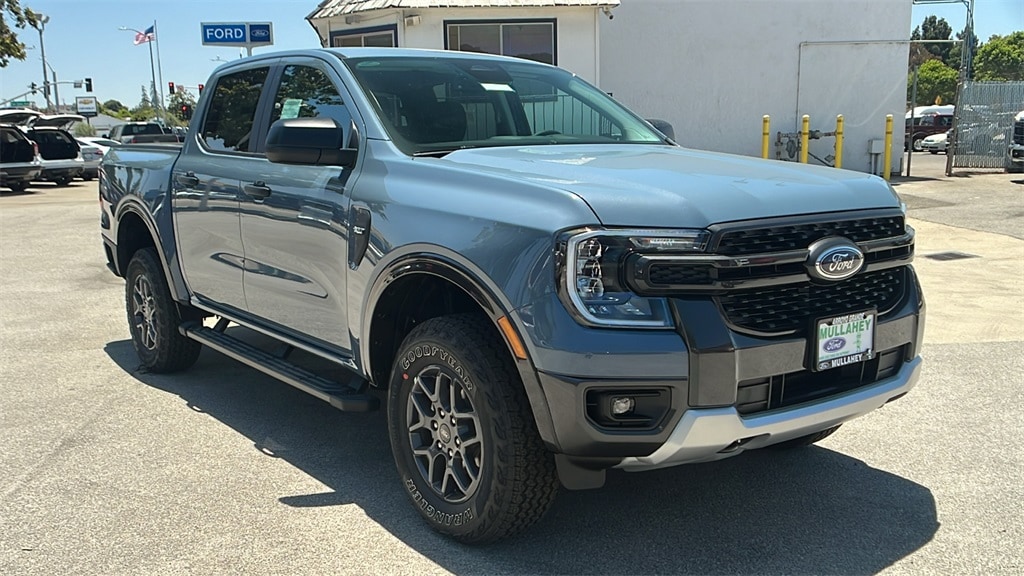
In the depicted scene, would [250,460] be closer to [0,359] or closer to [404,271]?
[404,271]

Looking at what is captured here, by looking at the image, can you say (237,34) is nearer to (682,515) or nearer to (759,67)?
(759,67)

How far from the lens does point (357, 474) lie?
14.0 ft

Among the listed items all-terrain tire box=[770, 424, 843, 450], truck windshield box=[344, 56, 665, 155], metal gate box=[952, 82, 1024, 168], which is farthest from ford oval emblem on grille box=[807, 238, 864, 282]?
metal gate box=[952, 82, 1024, 168]

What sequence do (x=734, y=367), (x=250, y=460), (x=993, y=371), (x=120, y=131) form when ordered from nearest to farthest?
(x=734, y=367)
(x=250, y=460)
(x=993, y=371)
(x=120, y=131)

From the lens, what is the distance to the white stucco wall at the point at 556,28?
15.2 metres

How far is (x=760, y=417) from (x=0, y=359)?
5.60m

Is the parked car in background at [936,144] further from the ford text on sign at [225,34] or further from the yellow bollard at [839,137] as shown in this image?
the ford text on sign at [225,34]

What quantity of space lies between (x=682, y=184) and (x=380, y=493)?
1.95 metres

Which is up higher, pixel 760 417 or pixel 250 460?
pixel 760 417

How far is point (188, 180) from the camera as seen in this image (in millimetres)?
5223

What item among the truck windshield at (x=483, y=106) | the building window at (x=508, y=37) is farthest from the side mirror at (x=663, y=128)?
the building window at (x=508, y=37)

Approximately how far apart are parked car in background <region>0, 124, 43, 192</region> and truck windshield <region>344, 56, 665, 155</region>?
2012 cm

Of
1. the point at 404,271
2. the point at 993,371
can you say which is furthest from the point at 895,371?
the point at 993,371

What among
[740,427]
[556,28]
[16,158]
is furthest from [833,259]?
[16,158]
